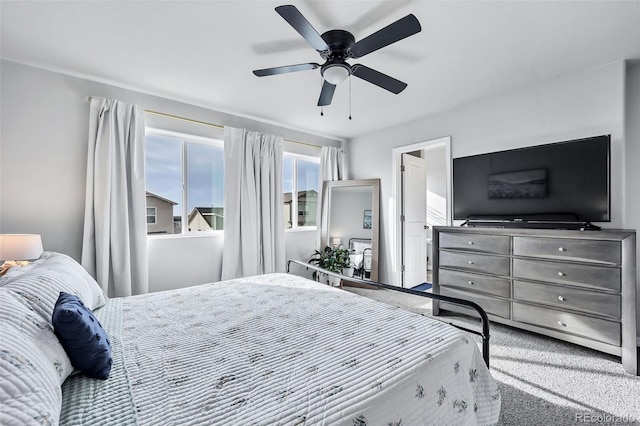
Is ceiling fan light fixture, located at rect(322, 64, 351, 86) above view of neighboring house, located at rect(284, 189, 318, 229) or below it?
above

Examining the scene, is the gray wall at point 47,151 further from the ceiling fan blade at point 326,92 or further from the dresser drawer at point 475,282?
the dresser drawer at point 475,282

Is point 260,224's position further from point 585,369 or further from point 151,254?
point 585,369

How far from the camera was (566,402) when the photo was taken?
5.86 feet

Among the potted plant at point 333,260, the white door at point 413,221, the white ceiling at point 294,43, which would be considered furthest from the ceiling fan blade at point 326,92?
the potted plant at point 333,260

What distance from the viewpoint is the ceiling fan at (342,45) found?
161cm

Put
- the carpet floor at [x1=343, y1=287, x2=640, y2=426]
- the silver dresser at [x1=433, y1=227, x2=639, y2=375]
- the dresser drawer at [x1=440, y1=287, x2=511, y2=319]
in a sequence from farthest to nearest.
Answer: the dresser drawer at [x1=440, y1=287, x2=511, y2=319], the silver dresser at [x1=433, y1=227, x2=639, y2=375], the carpet floor at [x1=343, y1=287, x2=640, y2=426]

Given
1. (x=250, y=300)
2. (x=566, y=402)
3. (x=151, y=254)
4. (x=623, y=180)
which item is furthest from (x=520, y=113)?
(x=151, y=254)

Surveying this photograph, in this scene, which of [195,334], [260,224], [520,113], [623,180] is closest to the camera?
[195,334]

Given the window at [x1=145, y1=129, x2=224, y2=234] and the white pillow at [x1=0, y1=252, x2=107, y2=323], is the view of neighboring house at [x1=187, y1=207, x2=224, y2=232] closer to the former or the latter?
the window at [x1=145, y1=129, x2=224, y2=234]

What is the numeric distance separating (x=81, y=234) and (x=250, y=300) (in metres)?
2.14

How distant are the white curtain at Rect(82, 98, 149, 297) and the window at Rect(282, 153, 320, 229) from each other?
1977 millimetres

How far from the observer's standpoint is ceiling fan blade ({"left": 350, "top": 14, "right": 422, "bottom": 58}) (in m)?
1.60

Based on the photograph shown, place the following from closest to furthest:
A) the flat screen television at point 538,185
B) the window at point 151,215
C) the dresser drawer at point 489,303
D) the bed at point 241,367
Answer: the bed at point 241,367, the flat screen television at point 538,185, the dresser drawer at point 489,303, the window at point 151,215

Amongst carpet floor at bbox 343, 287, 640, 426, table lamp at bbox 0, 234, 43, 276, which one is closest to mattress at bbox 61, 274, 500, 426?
carpet floor at bbox 343, 287, 640, 426
